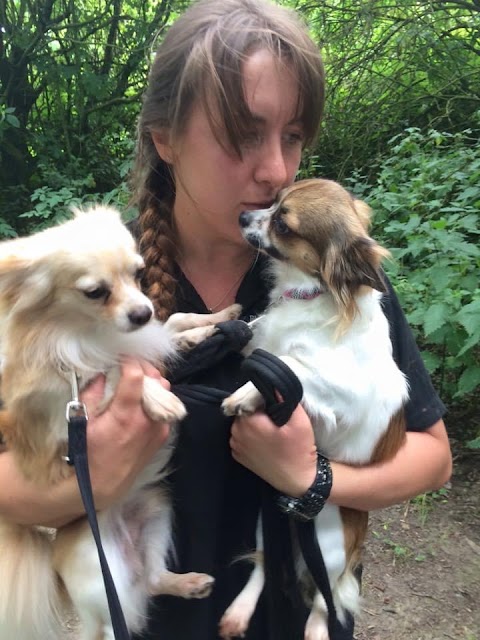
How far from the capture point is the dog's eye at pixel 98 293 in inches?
58.5

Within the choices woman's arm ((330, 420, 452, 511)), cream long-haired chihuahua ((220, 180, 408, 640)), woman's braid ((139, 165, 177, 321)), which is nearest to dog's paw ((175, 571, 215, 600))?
cream long-haired chihuahua ((220, 180, 408, 640))

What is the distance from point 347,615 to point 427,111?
17.5 feet

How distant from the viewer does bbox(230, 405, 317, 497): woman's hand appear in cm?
137

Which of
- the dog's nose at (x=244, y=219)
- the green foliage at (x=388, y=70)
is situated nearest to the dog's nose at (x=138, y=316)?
the dog's nose at (x=244, y=219)

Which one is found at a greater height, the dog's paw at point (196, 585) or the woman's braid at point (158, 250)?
the woman's braid at point (158, 250)

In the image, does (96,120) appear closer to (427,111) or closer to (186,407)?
(427,111)

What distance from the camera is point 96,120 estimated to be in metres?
7.54

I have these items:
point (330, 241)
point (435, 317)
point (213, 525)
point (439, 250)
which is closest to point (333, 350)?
point (330, 241)

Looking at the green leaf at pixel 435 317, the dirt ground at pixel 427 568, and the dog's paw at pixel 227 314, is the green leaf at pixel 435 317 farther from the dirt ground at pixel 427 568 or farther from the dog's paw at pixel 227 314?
the dog's paw at pixel 227 314

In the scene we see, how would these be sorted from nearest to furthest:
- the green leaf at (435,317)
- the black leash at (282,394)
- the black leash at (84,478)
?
the black leash at (84,478)
the black leash at (282,394)
the green leaf at (435,317)

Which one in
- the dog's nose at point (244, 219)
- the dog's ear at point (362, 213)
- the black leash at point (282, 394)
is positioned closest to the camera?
the black leash at point (282, 394)

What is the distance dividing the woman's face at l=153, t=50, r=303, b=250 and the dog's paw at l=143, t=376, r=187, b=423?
562mm

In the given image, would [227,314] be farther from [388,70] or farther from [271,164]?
[388,70]

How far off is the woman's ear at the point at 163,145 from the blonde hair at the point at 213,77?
16 millimetres
